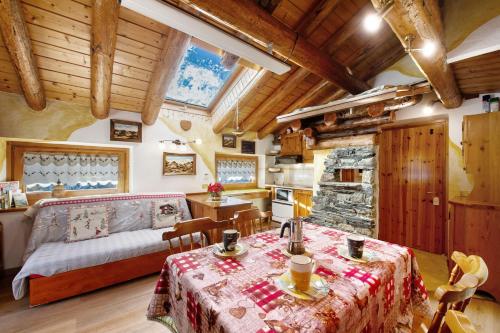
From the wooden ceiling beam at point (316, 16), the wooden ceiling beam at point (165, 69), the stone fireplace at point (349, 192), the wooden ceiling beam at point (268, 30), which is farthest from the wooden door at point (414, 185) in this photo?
the wooden ceiling beam at point (165, 69)

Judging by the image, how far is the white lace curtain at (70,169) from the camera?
9.40 ft

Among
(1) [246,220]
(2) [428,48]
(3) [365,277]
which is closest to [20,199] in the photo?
(1) [246,220]

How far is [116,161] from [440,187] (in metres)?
5.06

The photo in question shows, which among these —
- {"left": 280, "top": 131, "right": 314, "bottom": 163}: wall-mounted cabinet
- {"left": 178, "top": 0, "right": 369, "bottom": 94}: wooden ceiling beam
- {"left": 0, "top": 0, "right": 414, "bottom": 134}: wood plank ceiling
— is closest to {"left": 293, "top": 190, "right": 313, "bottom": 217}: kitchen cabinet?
{"left": 280, "top": 131, "right": 314, "bottom": 163}: wall-mounted cabinet

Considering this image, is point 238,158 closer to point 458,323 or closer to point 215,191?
point 215,191

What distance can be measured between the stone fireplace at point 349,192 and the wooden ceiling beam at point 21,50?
417 cm

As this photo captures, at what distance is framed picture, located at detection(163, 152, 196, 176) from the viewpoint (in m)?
3.79

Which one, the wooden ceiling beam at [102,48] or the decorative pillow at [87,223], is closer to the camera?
the wooden ceiling beam at [102,48]

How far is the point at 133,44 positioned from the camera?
2.43m

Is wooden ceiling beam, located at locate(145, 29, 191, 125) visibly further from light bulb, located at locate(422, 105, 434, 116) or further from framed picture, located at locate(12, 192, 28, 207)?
light bulb, located at locate(422, 105, 434, 116)

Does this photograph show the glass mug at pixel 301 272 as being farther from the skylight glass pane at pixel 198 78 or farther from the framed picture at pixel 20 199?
the framed picture at pixel 20 199

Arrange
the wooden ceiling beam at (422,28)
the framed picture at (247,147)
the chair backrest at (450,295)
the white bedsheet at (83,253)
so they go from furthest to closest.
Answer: the framed picture at (247,147) → the white bedsheet at (83,253) → the wooden ceiling beam at (422,28) → the chair backrest at (450,295)

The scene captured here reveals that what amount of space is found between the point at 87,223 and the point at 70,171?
2.99 feet

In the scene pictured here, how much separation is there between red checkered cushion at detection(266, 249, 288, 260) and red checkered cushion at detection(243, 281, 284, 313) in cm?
28
